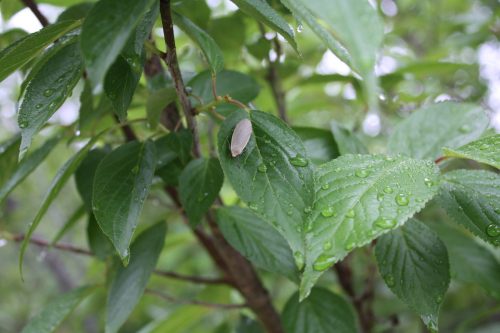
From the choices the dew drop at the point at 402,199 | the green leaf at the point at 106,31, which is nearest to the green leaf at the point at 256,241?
the dew drop at the point at 402,199

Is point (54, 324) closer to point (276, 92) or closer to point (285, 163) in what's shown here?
point (285, 163)

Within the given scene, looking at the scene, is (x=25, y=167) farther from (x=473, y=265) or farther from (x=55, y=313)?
(x=473, y=265)

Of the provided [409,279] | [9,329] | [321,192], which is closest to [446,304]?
[409,279]

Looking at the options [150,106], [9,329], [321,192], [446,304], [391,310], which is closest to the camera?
[321,192]

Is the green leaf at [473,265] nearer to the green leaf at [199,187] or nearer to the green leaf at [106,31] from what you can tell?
the green leaf at [199,187]

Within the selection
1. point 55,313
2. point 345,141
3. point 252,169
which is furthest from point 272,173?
point 55,313

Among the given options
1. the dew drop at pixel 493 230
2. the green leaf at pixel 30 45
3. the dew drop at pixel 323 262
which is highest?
the green leaf at pixel 30 45

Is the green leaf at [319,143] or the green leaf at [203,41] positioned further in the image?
the green leaf at [319,143]
